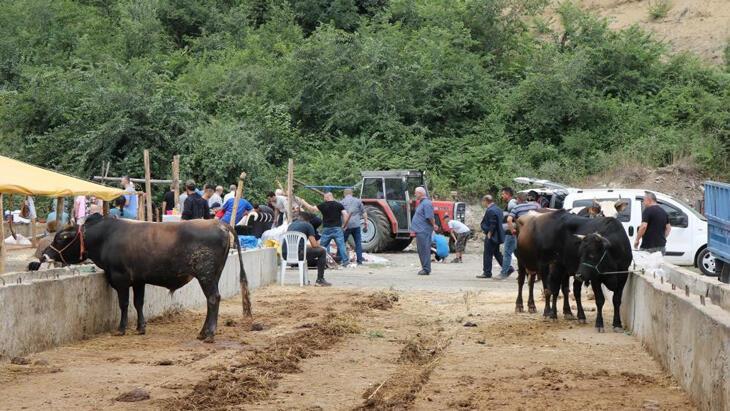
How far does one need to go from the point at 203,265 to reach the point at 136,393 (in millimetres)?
4835

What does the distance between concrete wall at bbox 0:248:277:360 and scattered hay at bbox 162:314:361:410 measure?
7.83 feet

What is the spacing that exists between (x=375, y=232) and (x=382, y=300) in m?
14.2

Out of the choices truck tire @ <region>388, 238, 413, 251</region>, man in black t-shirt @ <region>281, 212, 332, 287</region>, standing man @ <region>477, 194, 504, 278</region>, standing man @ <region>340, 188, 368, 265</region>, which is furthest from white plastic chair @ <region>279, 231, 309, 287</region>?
truck tire @ <region>388, 238, 413, 251</region>

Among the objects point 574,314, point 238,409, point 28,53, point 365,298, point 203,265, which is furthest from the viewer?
point 28,53

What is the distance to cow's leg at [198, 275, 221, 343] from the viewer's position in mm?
14039

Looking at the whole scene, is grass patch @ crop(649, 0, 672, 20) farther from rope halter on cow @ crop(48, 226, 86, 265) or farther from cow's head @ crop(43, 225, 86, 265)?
rope halter on cow @ crop(48, 226, 86, 265)

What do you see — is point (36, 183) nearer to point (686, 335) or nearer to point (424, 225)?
point (686, 335)

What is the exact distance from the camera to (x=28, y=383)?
34.9 ft

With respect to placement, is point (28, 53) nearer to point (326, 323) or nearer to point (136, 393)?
point (326, 323)

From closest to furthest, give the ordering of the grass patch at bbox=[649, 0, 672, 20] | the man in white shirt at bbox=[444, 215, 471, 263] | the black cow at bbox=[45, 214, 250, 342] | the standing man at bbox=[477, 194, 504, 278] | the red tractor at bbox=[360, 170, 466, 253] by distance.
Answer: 1. the black cow at bbox=[45, 214, 250, 342]
2. the standing man at bbox=[477, 194, 504, 278]
3. the man in white shirt at bbox=[444, 215, 471, 263]
4. the red tractor at bbox=[360, 170, 466, 253]
5. the grass patch at bbox=[649, 0, 672, 20]

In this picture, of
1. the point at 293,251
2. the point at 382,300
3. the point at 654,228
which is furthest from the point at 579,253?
the point at 293,251

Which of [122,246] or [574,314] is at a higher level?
[122,246]

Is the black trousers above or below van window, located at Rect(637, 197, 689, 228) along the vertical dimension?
below

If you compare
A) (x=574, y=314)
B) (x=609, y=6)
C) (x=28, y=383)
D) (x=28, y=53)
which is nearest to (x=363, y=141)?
(x=28, y=53)
